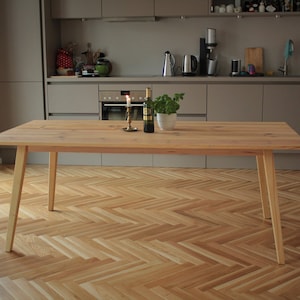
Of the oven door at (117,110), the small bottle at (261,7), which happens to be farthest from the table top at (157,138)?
the small bottle at (261,7)

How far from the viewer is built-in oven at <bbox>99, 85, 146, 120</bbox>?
490 centimetres

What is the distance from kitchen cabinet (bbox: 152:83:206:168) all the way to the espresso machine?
46cm

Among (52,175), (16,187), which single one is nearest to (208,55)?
(52,175)

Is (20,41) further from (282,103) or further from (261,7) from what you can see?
(282,103)

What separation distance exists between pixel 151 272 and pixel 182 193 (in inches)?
59.0

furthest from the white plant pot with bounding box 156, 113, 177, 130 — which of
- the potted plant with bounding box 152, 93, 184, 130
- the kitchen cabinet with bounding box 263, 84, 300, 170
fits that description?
the kitchen cabinet with bounding box 263, 84, 300, 170

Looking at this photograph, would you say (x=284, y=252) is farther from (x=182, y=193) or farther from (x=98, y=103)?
(x=98, y=103)

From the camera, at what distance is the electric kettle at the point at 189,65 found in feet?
16.7

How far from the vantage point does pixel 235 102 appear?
480 cm

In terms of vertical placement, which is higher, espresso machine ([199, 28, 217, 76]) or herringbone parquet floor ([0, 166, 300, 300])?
espresso machine ([199, 28, 217, 76])

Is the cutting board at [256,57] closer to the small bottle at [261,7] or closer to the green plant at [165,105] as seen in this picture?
the small bottle at [261,7]

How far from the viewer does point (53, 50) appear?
17.0 ft

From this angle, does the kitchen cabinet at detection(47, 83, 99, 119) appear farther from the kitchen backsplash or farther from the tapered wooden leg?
the tapered wooden leg

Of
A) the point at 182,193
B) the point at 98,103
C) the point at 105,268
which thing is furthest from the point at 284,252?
the point at 98,103
